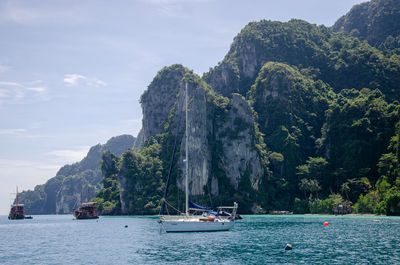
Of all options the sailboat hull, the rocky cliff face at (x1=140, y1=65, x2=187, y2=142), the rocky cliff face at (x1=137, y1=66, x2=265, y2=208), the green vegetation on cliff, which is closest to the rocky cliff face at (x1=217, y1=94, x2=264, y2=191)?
the rocky cliff face at (x1=137, y1=66, x2=265, y2=208)

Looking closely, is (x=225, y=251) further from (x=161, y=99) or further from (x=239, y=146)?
(x=161, y=99)

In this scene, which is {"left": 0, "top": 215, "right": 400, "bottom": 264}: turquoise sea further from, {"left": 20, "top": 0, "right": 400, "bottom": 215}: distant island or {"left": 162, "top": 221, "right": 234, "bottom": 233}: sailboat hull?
{"left": 20, "top": 0, "right": 400, "bottom": 215}: distant island

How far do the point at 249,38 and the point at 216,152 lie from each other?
8096 cm

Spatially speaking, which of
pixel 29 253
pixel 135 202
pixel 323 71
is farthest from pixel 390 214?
pixel 323 71

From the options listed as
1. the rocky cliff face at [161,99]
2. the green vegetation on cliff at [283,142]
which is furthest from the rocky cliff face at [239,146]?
the rocky cliff face at [161,99]

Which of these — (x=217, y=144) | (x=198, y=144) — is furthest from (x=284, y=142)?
(x=198, y=144)

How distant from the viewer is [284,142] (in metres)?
144

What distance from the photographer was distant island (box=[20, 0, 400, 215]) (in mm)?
121062

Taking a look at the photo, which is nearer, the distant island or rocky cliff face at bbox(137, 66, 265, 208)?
the distant island

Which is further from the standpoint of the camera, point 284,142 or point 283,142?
point 283,142

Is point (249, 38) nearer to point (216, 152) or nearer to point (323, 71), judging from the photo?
point (323, 71)

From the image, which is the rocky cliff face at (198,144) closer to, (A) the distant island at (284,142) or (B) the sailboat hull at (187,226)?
(A) the distant island at (284,142)

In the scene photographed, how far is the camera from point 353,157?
4840 inches

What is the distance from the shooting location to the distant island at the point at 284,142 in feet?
397
